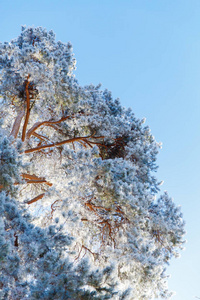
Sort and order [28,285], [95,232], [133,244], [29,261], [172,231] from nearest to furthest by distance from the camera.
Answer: [28,285]
[29,261]
[133,244]
[172,231]
[95,232]

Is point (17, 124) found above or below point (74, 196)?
above

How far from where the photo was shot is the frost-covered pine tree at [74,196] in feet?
12.1

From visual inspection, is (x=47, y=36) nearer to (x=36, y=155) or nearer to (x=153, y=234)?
(x=36, y=155)

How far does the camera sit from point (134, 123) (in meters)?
8.73

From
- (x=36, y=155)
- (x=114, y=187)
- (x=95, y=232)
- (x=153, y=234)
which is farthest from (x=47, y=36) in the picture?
(x=153, y=234)

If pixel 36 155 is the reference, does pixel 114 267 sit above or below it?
below

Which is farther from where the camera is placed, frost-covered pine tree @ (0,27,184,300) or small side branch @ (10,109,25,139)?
small side branch @ (10,109,25,139)

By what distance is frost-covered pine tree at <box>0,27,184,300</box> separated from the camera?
370 cm

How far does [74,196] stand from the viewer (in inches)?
242

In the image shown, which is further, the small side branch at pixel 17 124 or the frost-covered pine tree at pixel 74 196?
the small side branch at pixel 17 124

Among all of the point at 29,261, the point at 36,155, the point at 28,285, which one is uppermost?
the point at 36,155

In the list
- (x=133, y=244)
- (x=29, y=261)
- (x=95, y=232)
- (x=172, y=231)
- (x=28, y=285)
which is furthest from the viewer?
(x=95, y=232)

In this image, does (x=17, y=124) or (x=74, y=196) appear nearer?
(x=74, y=196)

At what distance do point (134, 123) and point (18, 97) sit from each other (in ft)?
12.2
